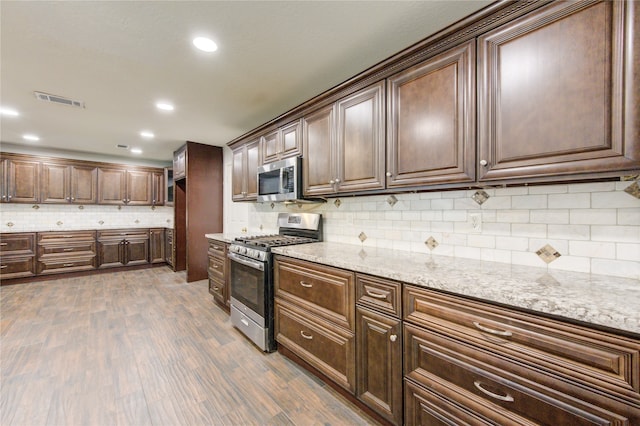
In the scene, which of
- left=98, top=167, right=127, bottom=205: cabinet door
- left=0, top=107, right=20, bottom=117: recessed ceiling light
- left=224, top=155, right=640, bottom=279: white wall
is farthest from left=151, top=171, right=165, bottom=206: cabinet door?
left=224, top=155, right=640, bottom=279: white wall

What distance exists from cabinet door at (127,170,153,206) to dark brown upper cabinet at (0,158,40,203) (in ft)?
4.59

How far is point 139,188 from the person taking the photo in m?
5.90

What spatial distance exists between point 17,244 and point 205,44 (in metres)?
5.41

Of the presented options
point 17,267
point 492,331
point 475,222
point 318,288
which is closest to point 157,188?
point 17,267

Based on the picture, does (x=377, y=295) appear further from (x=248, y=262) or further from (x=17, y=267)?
(x=17, y=267)

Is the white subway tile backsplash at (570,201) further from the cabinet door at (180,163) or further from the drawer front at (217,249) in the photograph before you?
the cabinet door at (180,163)

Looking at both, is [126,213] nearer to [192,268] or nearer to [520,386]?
[192,268]

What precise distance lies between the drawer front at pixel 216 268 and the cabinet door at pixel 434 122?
8.13 ft

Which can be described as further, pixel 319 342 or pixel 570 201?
pixel 319 342

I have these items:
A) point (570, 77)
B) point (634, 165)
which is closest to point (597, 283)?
point (634, 165)

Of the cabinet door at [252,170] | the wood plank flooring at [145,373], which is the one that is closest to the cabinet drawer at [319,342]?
the wood plank flooring at [145,373]

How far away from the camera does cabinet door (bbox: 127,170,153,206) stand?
228 inches

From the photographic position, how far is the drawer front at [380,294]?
1405 mm

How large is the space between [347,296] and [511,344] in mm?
875
